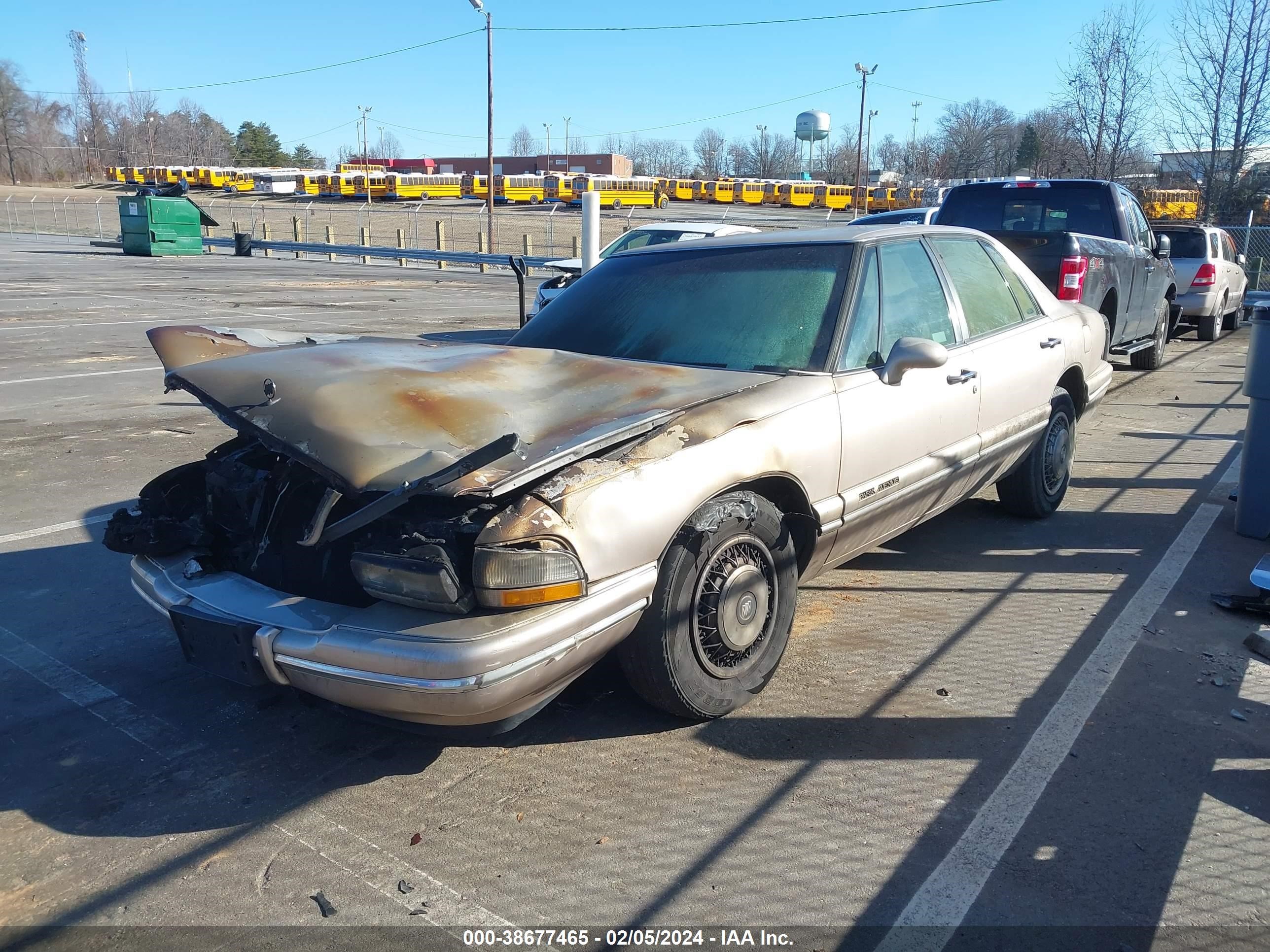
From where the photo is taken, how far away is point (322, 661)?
2828 millimetres

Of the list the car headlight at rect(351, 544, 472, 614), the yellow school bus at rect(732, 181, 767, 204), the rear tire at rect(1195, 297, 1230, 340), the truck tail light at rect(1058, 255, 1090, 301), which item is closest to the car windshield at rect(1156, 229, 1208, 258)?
the rear tire at rect(1195, 297, 1230, 340)

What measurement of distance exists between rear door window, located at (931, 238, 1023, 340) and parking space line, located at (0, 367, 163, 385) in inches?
362

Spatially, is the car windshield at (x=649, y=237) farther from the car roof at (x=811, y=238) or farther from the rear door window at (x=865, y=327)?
the rear door window at (x=865, y=327)

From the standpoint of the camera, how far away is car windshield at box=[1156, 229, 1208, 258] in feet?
46.6

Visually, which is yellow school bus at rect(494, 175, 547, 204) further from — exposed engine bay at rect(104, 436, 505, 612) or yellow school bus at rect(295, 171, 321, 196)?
exposed engine bay at rect(104, 436, 505, 612)

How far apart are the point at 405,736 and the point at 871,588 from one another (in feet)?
8.15

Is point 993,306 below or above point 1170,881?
above

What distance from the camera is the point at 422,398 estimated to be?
3.32 meters

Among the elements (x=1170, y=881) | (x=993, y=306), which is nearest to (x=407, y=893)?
(x=1170, y=881)

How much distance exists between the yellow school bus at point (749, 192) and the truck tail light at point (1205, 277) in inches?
2125

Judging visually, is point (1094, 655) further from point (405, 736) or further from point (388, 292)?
point (388, 292)

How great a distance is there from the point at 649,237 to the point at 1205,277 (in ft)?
25.9

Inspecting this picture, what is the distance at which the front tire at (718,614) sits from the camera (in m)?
3.27

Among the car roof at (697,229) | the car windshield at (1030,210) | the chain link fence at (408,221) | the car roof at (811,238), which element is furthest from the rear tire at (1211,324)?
the chain link fence at (408,221)
